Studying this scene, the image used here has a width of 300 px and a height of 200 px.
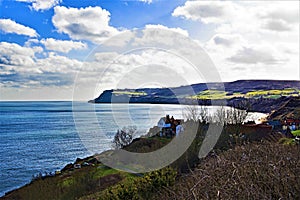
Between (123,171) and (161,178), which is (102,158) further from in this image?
(161,178)

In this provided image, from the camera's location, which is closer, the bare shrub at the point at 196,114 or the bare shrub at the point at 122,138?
Result: the bare shrub at the point at 196,114

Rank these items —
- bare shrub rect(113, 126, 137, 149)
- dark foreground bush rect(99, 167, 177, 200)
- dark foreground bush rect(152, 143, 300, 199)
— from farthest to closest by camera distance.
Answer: bare shrub rect(113, 126, 137, 149) < dark foreground bush rect(99, 167, 177, 200) < dark foreground bush rect(152, 143, 300, 199)

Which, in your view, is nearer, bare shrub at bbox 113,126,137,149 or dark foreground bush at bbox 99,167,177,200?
dark foreground bush at bbox 99,167,177,200

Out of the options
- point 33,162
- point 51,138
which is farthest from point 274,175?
point 51,138

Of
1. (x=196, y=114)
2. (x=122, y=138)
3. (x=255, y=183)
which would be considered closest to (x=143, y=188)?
(x=255, y=183)

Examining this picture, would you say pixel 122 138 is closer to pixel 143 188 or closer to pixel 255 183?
pixel 143 188

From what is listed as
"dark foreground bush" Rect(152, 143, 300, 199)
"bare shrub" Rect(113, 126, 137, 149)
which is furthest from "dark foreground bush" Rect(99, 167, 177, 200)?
"bare shrub" Rect(113, 126, 137, 149)

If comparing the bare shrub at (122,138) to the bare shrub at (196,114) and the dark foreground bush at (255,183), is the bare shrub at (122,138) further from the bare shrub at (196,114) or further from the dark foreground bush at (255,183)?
the dark foreground bush at (255,183)

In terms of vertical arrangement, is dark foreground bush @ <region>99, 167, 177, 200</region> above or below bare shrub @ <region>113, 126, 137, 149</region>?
above

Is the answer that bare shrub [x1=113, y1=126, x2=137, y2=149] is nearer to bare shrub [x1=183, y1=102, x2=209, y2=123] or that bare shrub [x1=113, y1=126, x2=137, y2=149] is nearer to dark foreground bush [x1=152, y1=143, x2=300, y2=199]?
bare shrub [x1=183, y1=102, x2=209, y2=123]

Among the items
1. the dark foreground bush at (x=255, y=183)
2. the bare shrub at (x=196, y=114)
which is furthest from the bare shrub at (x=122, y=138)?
the dark foreground bush at (x=255, y=183)

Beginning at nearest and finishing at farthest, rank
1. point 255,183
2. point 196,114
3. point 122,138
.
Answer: point 255,183 → point 196,114 → point 122,138
